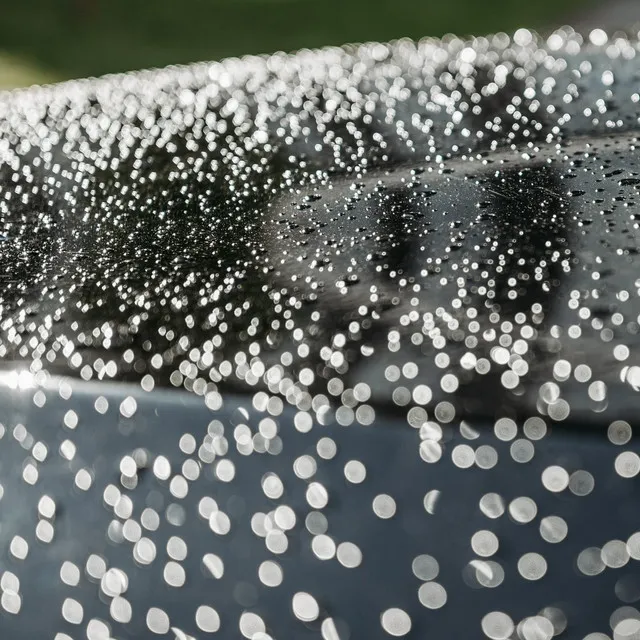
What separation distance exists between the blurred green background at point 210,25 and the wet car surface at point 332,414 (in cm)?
952

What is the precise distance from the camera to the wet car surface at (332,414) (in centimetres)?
53

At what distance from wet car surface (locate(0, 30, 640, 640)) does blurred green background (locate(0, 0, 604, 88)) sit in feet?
31.2

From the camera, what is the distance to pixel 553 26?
34.6ft

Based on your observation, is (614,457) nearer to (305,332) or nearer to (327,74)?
(305,332)

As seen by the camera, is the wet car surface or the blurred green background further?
the blurred green background

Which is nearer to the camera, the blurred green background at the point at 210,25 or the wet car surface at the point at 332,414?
the wet car surface at the point at 332,414

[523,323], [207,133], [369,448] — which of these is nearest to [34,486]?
[369,448]

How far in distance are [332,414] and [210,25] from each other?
10.7m

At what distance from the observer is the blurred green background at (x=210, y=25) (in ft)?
32.9

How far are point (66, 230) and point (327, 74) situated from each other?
75cm

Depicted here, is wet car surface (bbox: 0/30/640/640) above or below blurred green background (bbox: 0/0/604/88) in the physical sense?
below

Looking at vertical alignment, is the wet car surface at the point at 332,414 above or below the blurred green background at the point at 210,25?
below

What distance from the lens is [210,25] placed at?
34.4ft

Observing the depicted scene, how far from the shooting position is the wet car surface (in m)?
0.53
